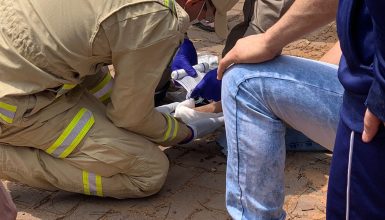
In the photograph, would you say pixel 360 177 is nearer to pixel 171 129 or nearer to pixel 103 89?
pixel 171 129

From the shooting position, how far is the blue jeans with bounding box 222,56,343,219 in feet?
5.57

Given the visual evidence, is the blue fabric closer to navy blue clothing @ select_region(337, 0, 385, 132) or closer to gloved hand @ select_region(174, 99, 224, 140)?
navy blue clothing @ select_region(337, 0, 385, 132)

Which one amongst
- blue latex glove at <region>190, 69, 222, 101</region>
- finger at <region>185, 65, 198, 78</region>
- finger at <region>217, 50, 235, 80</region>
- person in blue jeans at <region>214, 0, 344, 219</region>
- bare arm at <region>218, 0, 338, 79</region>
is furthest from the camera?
finger at <region>185, 65, 198, 78</region>

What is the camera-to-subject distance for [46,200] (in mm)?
2682

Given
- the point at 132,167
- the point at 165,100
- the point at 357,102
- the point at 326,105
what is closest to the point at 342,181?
the point at 357,102

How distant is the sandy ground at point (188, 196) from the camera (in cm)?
253

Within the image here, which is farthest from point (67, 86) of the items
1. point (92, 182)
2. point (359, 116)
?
point (359, 116)

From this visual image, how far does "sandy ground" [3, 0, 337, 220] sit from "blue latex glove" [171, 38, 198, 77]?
545 millimetres

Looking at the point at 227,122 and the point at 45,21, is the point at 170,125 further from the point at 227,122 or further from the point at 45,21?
the point at 227,122

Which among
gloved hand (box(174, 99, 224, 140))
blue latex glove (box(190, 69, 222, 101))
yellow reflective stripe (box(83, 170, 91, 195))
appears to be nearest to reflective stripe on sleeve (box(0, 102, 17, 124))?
yellow reflective stripe (box(83, 170, 91, 195))

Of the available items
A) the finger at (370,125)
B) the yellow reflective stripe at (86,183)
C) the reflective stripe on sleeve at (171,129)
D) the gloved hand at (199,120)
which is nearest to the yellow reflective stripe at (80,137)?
the yellow reflective stripe at (86,183)

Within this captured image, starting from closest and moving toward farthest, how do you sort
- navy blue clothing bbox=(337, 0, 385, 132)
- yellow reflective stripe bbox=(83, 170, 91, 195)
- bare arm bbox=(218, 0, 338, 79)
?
navy blue clothing bbox=(337, 0, 385, 132)
bare arm bbox=(218, 0, 338, 79)
yellow reflective stripe bbox=(83, 170, 91, 195)

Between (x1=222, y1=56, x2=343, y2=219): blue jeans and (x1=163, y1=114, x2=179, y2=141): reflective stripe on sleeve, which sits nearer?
(x1=222, y1=56, x2=343, y2=219): blue jeans

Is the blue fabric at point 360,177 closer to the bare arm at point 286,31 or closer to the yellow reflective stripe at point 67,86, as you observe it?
the bare arm at point 286,31
